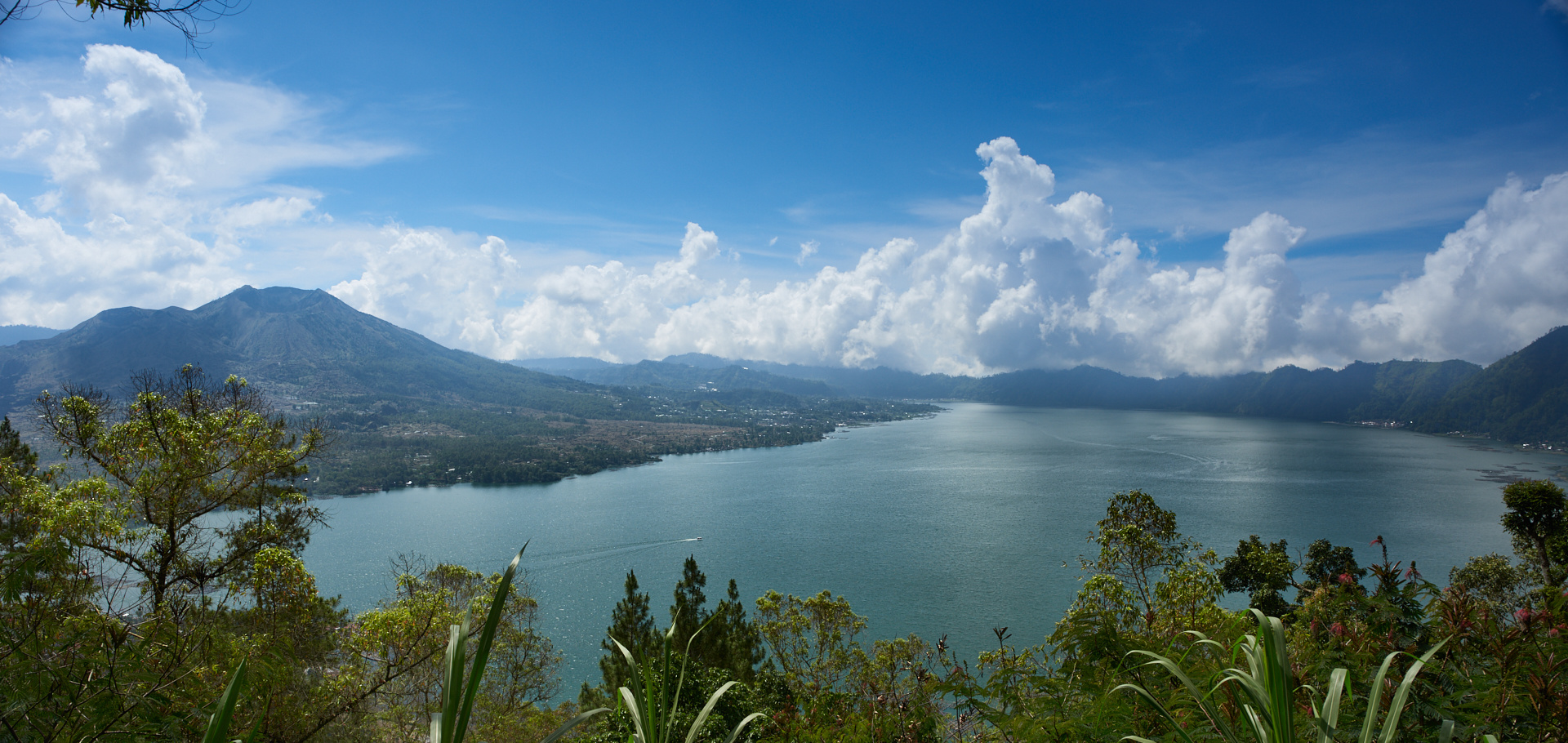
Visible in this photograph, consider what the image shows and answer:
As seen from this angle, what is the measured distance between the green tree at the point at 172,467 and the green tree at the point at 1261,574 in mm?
19885

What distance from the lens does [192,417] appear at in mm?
6848

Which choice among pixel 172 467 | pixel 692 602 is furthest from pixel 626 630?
pixel 172 467

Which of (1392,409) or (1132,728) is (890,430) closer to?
(1392,409)

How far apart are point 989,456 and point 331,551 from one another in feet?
185

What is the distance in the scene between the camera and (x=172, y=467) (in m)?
6.25

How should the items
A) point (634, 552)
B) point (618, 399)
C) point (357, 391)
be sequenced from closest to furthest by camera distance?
1. point (634, 552)
2. point (357, 391)
3. point (618, 399)

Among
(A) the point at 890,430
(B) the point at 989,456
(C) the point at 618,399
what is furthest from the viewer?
(C) the point at 618,399

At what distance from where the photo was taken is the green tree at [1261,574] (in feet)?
55.0

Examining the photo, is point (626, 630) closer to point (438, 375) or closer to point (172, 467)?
point (172, 467)

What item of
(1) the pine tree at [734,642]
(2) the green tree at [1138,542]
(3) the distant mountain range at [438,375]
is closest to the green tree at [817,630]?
(1) the pine tree at [734,642]

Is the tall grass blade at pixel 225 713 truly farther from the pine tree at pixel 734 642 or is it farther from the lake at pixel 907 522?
the lake at pixel 907 522

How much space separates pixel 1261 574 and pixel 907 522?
21.0 metres

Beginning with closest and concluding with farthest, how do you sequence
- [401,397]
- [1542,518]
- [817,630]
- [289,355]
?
[817,630] → [1542,518] → [401,397] → [289,355]

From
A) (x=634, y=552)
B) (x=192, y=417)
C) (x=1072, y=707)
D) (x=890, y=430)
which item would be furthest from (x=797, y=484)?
(x=890, y=430)
